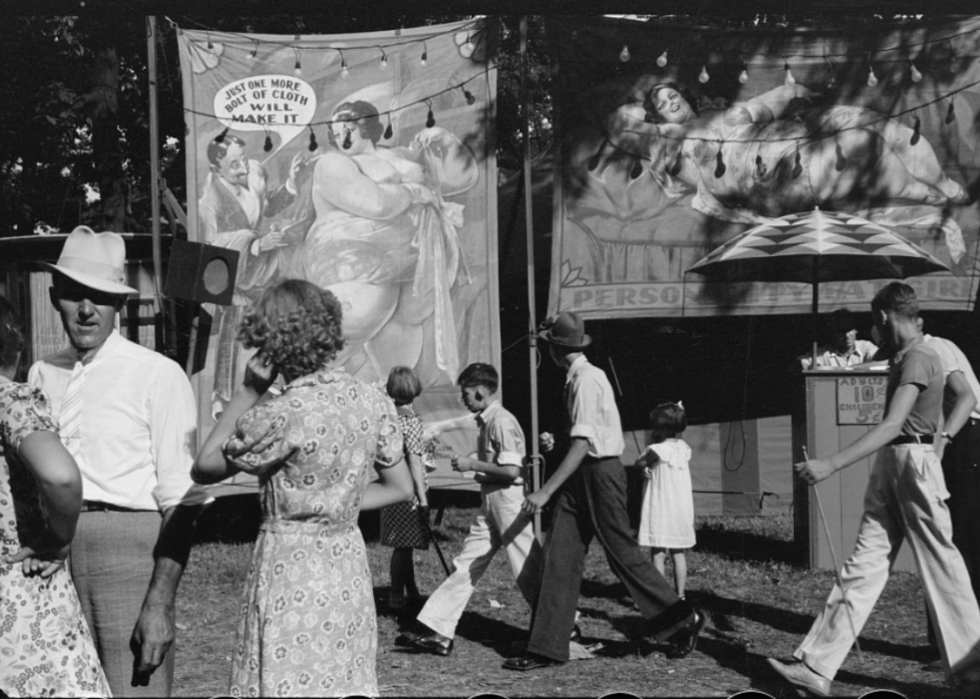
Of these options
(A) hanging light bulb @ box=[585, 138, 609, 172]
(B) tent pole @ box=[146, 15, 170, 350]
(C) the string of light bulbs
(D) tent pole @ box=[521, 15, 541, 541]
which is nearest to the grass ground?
(D) tent pole @ box=[521, 15, 541, 541]

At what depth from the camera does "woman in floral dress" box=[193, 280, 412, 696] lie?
3.27 m

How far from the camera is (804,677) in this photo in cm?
515

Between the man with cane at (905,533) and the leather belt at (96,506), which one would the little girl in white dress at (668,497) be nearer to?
the man with cane at (905,533)

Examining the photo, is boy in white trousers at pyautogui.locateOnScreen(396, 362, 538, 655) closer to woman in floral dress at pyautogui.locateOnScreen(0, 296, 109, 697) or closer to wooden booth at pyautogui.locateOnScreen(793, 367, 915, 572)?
wooden booth at pyautogui.locateOnScreen(793, 367, 915, 572)

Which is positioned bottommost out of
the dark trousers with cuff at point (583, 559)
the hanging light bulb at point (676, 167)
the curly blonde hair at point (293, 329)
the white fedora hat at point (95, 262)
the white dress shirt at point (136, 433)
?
the dark trousers with cuff at point (583, 559)

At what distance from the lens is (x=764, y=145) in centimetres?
968

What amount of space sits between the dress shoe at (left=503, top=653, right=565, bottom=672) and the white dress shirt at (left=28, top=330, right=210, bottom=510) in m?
2.96

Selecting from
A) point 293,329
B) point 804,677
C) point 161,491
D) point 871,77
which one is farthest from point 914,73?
point 161,491

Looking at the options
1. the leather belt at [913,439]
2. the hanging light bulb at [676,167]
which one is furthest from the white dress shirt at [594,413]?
the hanging light bulb at [676,167]

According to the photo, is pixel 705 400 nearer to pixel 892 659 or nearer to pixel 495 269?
pixel 495 269

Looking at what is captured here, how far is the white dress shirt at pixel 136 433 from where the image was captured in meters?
3.48

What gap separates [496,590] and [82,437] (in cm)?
501

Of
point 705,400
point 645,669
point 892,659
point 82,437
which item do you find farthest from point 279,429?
point 705,400

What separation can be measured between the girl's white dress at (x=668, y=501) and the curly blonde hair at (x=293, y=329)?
4.19m
